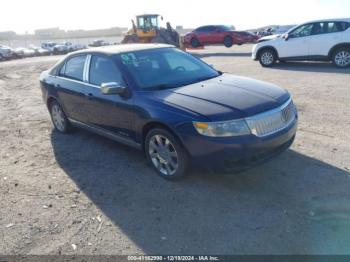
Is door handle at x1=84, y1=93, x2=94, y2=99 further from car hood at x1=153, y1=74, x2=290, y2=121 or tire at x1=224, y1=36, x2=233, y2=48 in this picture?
tire at x1=224, y1=36, x2=233, y2=48

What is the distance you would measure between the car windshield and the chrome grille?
122cm

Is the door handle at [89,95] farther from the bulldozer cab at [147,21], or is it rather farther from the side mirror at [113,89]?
the bulldozer cab at [147,21]

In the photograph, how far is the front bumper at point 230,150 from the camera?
A: 3.53m

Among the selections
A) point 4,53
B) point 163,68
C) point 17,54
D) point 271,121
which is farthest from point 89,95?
point 17,54

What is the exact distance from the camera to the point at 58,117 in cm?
621

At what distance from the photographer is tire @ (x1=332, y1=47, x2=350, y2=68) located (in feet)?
37.9

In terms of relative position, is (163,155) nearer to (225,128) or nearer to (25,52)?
(225,128)

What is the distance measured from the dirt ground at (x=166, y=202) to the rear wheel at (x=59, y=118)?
422 mm

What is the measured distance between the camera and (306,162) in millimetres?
4410

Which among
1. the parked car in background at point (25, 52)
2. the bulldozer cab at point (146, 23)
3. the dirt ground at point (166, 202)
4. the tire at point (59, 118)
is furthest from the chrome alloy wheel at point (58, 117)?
the parked car in background at point (25, 52)

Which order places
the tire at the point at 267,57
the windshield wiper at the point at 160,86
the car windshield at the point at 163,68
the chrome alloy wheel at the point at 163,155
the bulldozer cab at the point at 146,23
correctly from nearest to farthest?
the chrome alloy wheel at the point at 163,155
the windshield wiper at the point at 160,86
the car windshield at the point at 163,68
the tire at the point at 267,57
the bulldozer cab at the point at 146,23

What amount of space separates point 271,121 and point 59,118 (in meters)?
4.02

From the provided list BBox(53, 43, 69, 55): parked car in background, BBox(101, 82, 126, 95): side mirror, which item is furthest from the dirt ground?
BBox(53, 43, 69, 55): parked car in background

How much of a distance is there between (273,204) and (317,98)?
4.86 m
